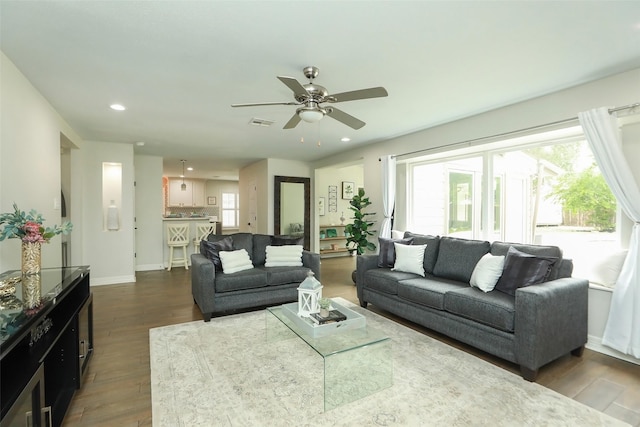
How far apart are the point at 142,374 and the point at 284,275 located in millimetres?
1847

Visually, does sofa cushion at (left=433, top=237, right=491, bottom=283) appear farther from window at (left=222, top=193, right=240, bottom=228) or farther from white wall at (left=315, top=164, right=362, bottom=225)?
window at (left=222, top=193, right=240, bottom=228)

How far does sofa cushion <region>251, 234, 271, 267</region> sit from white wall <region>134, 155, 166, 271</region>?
3.47m

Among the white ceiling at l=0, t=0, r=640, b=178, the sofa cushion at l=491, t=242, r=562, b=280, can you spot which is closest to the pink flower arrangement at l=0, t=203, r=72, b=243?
the white ceiling at l=0, t=0, r=640, b=178

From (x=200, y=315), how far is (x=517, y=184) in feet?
14.2

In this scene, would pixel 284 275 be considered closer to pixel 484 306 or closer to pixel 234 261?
pixel 234 261

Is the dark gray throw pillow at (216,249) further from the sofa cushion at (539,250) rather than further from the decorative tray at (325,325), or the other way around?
the sofa cushion at (539,250)

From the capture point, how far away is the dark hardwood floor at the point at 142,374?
1969mm

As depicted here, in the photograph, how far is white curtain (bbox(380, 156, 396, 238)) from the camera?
5125 mm

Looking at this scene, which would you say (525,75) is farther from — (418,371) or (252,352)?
(252,352)

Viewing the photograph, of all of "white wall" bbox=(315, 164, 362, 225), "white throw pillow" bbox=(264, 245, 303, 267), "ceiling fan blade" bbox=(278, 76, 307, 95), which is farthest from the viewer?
"white wall" bbox=(315, 164, 362, 225)

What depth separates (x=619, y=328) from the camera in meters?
2.62

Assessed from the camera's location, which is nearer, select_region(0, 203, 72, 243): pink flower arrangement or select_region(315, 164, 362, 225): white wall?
select_region(0, 203, 72, 243): pink flower arrangement

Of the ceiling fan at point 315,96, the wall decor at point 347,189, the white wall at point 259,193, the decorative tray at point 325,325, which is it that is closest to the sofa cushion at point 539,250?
the decorative tray at point 325,325

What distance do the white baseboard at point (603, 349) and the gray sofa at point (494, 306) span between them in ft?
0.80
